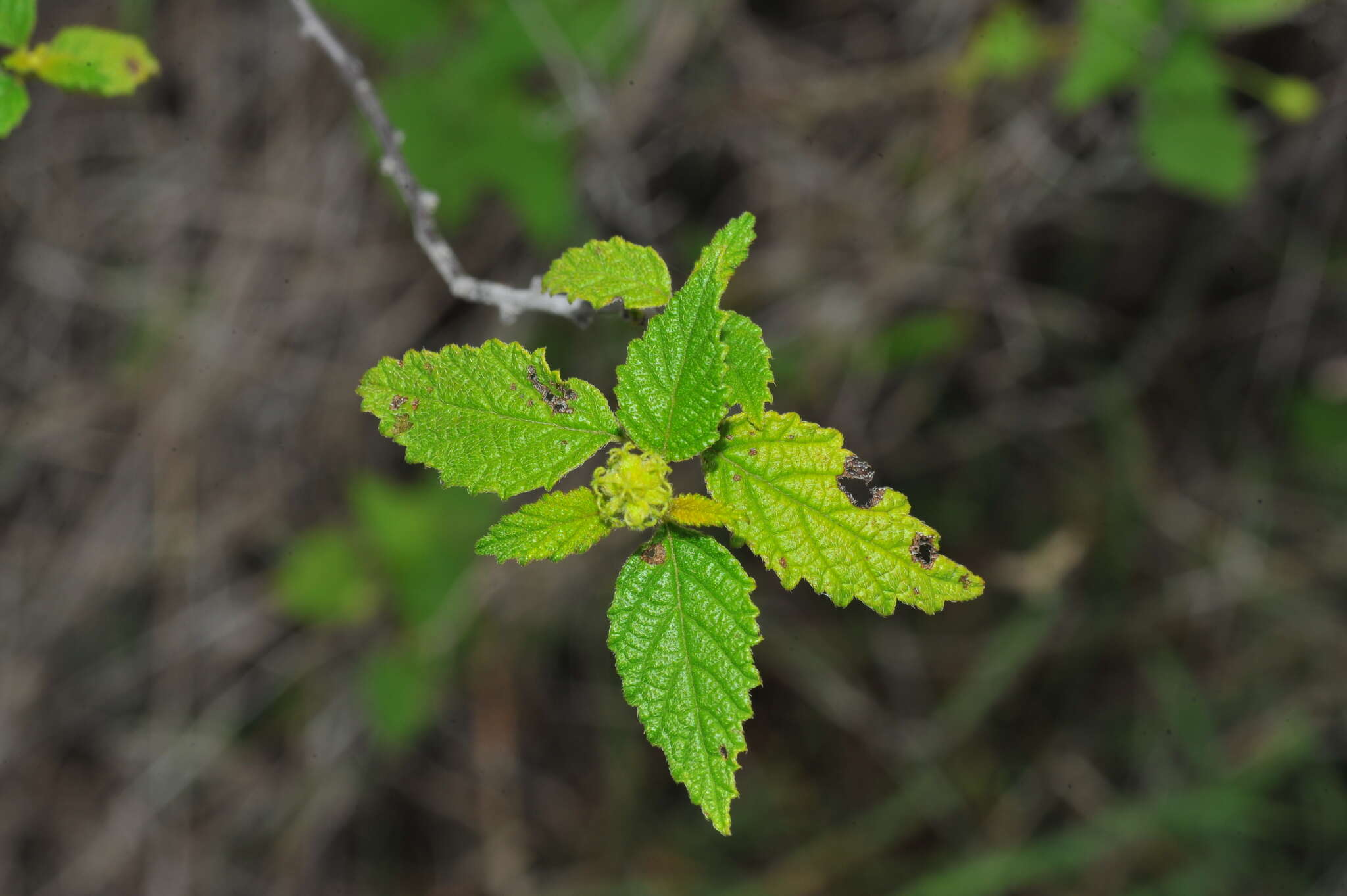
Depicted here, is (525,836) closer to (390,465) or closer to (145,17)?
(390,465)

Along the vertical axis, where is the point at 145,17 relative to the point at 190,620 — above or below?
above

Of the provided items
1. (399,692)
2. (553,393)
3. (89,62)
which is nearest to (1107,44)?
(553,393)

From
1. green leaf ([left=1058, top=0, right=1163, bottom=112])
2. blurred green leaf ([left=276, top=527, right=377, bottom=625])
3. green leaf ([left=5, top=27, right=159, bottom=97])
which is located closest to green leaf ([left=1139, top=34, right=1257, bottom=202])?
green leaf ([left=1058, top=0, right=1163, bottom=112])

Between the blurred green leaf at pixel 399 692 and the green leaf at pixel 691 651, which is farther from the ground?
the green leaf at pixel 691 651

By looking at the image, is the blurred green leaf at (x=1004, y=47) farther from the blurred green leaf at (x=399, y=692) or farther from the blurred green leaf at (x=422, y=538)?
the blurred green leaf at (x=399, y=692)

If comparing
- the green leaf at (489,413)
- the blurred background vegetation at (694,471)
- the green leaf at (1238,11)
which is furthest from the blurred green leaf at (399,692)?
the green leaf at (1238,11)

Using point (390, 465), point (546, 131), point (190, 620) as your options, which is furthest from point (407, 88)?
point (190, 620)

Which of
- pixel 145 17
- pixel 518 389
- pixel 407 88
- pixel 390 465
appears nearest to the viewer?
pixel 518 389
